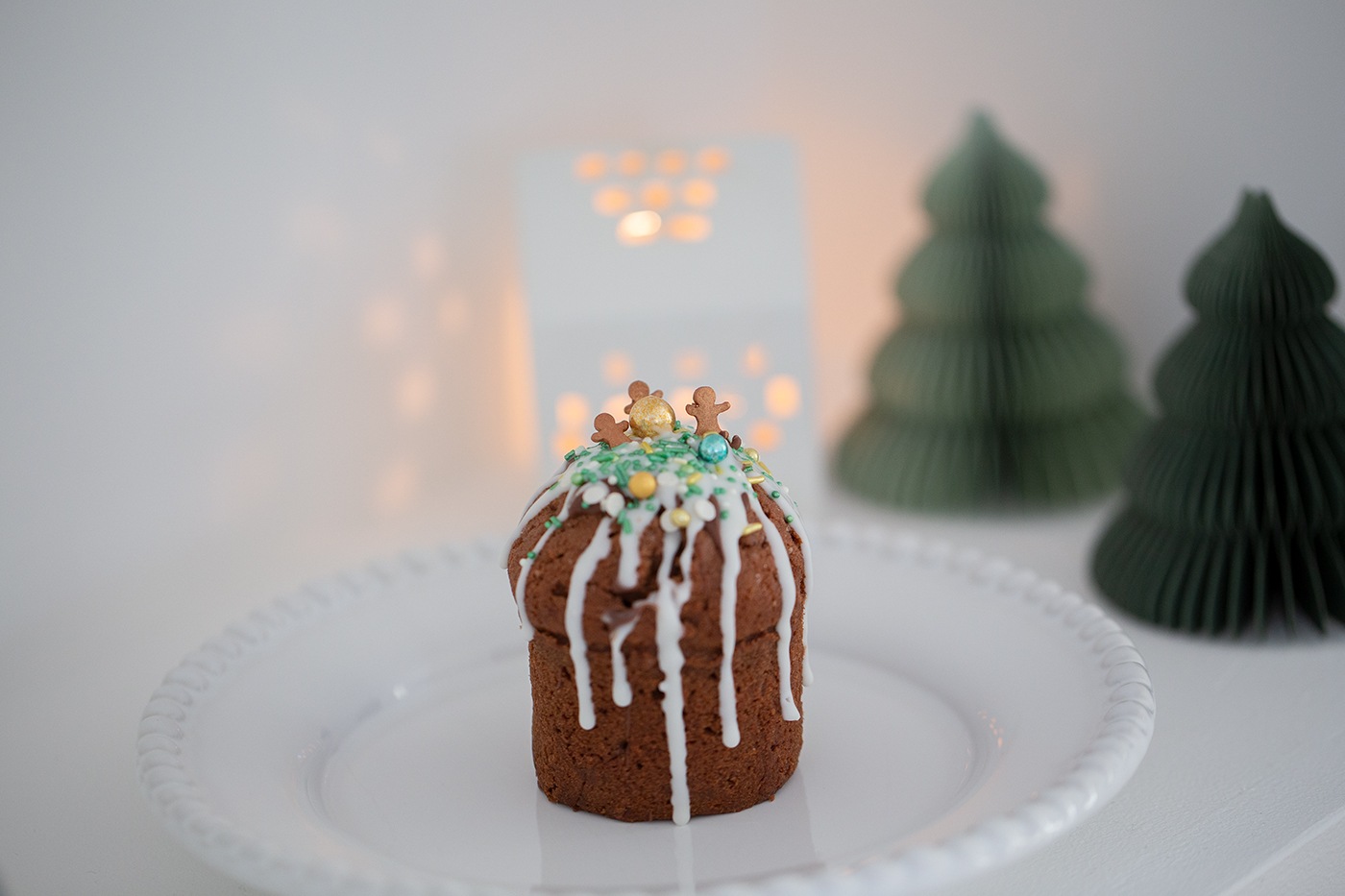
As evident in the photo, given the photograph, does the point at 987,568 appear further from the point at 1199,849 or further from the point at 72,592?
the point at 72,592

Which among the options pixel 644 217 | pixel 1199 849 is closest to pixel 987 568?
pixel 1199 849

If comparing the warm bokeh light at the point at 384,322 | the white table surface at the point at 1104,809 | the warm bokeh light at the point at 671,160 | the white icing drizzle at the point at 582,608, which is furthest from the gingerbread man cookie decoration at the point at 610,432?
the warm bokeh light at the point at 384,322

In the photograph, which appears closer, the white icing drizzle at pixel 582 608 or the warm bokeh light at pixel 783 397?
the white icing drizzle at pixel 582 608

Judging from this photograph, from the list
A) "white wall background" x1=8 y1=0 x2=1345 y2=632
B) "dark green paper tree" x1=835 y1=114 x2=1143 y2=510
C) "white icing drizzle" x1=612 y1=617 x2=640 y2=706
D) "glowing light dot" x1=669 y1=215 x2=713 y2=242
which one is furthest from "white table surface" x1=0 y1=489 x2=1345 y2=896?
"glowing light dot" x1=669 y1=215 x2=713 y2=242

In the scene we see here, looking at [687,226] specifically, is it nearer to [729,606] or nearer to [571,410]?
[571,410]

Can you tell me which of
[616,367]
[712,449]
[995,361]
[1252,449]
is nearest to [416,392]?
[616,367]

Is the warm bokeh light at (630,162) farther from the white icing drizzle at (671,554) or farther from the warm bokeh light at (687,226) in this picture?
the white icing drizzle at (671,554)
